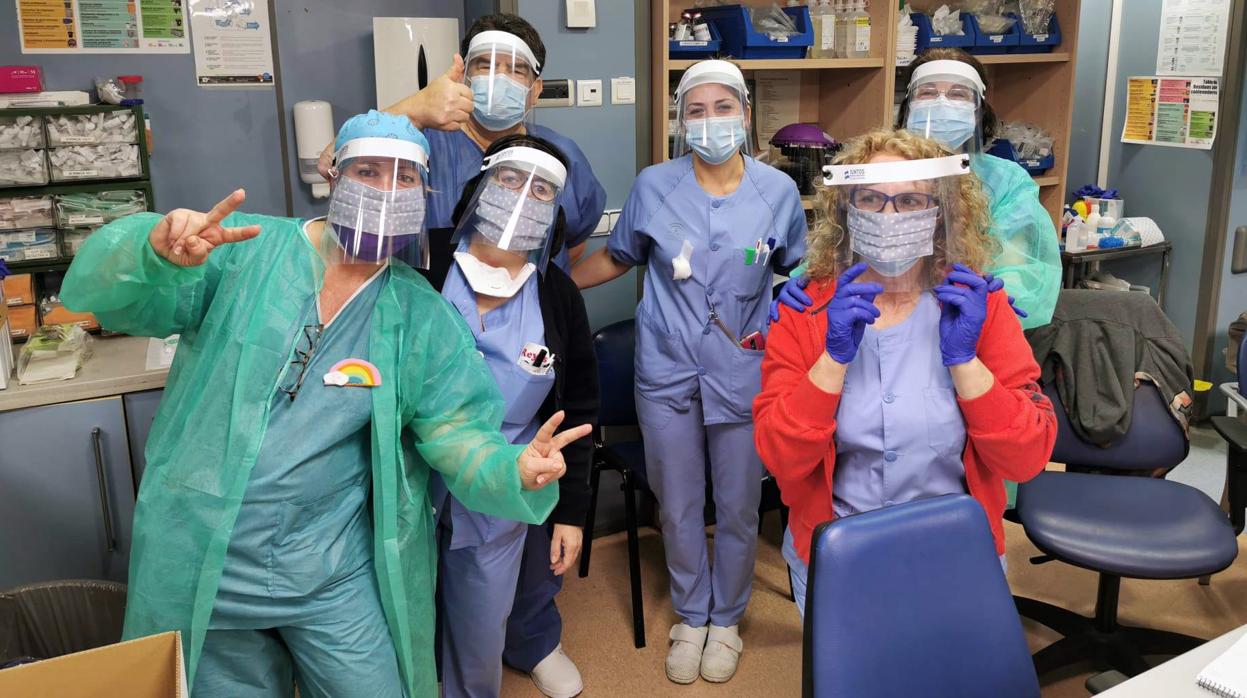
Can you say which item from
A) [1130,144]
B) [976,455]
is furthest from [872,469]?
[1130,144]

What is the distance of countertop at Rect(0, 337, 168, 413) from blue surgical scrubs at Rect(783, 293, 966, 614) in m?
1.63

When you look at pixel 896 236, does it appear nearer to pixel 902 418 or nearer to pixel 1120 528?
pixel 902 418

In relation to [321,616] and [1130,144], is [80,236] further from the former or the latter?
[1130,144]

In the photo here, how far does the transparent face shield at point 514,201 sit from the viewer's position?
6.32ft

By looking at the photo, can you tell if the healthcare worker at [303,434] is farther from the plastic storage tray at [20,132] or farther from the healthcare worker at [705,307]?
the plastic storage tray at [20,132]

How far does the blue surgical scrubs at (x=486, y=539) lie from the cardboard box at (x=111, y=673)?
24.2 inches

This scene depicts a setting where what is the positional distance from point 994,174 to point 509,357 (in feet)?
4.08

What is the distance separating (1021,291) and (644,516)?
5.29 ft

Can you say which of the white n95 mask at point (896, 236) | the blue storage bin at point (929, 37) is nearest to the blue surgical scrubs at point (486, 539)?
the white n95 mask at point (896, 236)

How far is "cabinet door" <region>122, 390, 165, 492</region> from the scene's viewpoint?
2.44 m

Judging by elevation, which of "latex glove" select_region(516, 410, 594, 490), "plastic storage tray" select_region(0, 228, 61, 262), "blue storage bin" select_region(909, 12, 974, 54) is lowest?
"latex glove" select_region(516, 410, 594, 490)

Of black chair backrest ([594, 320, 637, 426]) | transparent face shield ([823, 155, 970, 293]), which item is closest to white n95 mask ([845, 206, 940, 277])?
transparent face shield ([823, 155, 970, 293])

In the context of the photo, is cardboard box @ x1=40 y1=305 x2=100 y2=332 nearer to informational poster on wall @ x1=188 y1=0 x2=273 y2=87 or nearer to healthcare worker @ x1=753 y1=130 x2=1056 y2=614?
informational poster on wall @ x1=188 y1=0 x2=273 y2=87

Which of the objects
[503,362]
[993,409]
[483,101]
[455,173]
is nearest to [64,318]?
[455,173]
